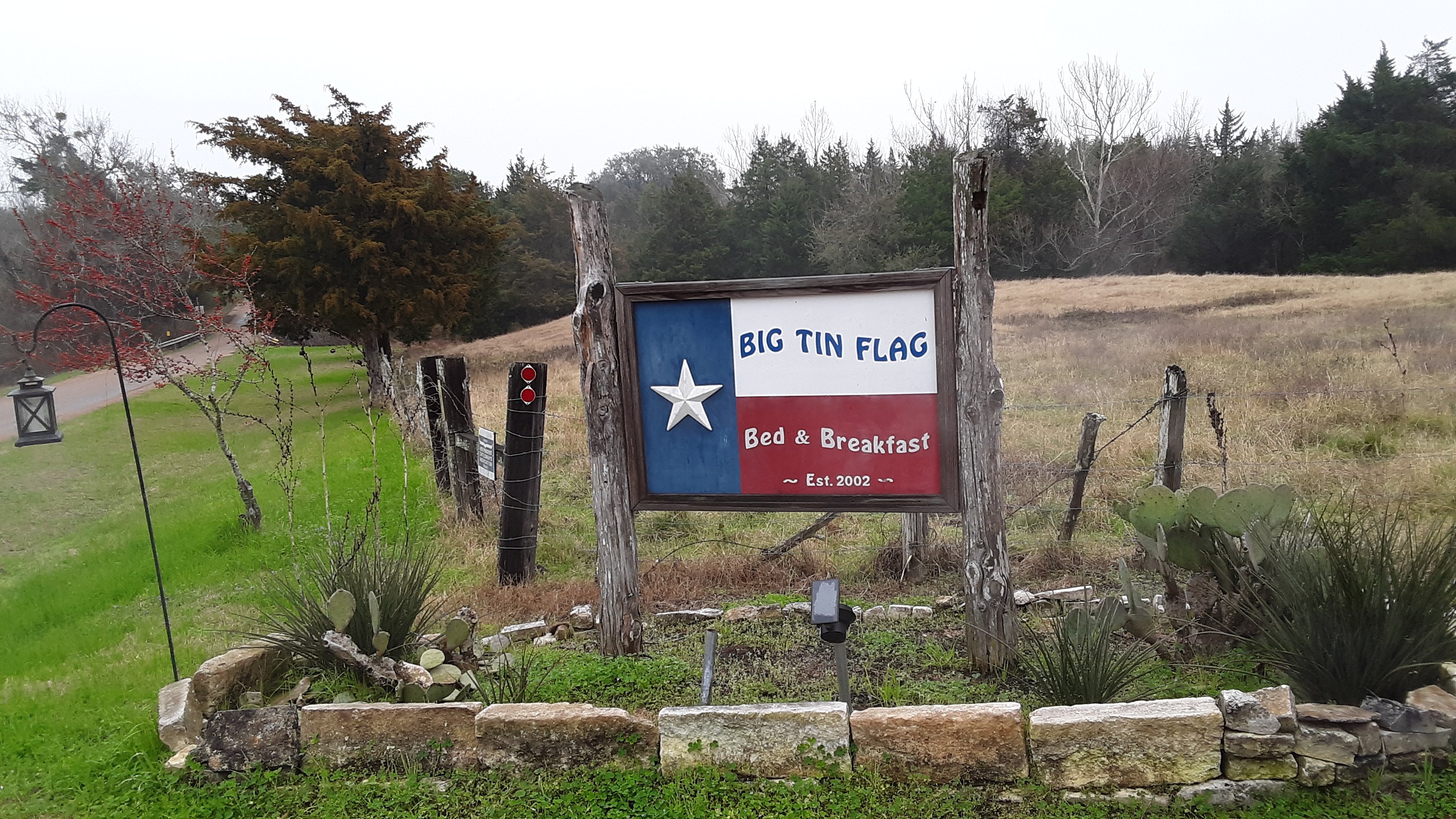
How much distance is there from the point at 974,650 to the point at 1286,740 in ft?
4.59

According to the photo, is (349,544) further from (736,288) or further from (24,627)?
(736,288)

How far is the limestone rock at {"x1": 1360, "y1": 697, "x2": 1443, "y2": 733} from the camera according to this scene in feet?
10.7

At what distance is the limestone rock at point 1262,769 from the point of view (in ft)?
10.8

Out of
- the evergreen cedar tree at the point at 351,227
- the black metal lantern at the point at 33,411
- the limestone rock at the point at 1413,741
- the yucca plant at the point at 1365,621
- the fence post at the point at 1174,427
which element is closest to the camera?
the limestone rock at the point at 1413,741

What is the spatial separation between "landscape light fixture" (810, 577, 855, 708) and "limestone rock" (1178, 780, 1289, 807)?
136 centimetres

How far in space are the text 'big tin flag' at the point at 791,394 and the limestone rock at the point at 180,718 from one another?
8.00 ft

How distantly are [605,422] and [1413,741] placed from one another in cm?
376

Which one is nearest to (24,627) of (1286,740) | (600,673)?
(600,673)

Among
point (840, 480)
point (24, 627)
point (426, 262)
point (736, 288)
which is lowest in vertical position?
point (24, 627)

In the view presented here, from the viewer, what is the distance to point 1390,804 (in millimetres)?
3131

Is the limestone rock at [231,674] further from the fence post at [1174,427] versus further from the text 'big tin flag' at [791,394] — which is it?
the fence post at [1174,427]

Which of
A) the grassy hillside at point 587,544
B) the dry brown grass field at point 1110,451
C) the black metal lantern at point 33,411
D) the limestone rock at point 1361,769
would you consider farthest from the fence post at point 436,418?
the limestone rock at point 1361,769

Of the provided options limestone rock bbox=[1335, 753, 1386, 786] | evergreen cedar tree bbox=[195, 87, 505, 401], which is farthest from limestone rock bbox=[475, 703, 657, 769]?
evergreen cedar tree bbox=[195, 87, 505, 401]

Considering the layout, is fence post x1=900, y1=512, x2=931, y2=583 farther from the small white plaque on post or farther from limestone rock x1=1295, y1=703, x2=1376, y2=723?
the small white plaque on post
